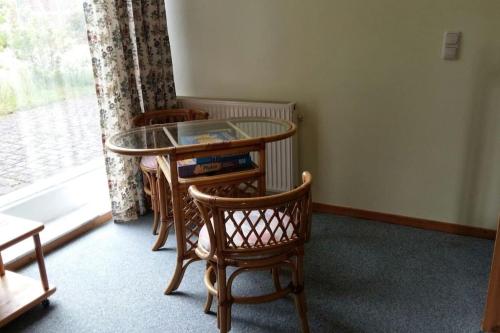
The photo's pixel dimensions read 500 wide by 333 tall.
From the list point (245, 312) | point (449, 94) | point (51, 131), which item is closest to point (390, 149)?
point (449, 94)

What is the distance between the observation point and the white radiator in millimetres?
3004

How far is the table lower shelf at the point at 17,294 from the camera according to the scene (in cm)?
214

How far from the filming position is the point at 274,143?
3098 mm

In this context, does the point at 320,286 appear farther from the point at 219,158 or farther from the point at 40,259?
the point at 40,259

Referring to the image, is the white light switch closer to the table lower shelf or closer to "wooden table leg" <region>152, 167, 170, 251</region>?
"wooden table leg" <region>152, 167, 170, 251</region>

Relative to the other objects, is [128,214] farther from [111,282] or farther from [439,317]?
[439,317]

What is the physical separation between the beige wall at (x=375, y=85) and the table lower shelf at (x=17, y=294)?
1737mm

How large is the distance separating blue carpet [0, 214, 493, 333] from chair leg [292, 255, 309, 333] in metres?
0.12

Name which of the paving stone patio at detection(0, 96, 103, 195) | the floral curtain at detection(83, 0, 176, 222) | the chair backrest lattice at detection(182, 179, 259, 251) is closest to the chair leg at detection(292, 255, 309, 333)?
the chair backrest lattice at detection(182, 179, 259, 251)

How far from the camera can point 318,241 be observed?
9.27 feet

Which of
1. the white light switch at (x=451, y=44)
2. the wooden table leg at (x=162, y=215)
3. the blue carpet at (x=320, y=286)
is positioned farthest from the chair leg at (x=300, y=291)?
the white light switch at (x=451, y=44)

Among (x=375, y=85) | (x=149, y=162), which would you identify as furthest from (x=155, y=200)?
(x=375, y=85)

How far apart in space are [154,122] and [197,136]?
1.01 m

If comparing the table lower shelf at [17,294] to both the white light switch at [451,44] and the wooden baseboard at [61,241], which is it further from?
the white light switch at [451,44]
